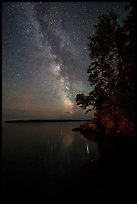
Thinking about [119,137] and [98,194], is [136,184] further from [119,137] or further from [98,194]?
[119,137]

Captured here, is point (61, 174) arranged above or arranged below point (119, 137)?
below

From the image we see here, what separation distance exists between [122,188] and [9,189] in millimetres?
8053

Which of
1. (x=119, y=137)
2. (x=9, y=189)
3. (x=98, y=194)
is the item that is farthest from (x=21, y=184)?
(x=119, y=137)

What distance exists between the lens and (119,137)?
3516cm

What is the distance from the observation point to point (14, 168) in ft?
77.5

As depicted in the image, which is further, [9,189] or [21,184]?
[21,184]

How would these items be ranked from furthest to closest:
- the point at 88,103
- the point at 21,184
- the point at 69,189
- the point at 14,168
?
the point at 88,103
the point at 14,168
the point at 21,184
the point at 69,189

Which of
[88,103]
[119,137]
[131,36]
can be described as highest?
[131,36]

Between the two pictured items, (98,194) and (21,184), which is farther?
(21,184)

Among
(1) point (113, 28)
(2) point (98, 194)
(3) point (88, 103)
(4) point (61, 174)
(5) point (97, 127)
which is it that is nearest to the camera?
(2) point (98, 194)

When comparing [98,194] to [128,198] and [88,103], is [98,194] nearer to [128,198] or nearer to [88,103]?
[128,198]

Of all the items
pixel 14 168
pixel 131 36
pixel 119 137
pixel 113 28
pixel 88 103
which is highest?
pixel 113 28

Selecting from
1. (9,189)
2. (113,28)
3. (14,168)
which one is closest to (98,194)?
(9,189)

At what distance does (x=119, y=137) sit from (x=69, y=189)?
884 inches
